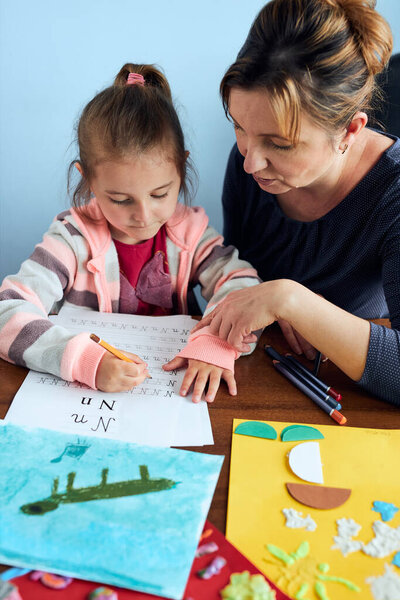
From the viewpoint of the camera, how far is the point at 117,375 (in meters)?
0.71

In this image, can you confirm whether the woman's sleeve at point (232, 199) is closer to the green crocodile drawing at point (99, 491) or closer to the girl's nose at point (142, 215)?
the girl's nose at point (142, 215)

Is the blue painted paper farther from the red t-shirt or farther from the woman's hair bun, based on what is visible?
the woman's hair bun

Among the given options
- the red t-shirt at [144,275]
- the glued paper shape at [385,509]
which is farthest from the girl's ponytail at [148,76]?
the glued paper shape at [385,509]

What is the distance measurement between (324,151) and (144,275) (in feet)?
1.37

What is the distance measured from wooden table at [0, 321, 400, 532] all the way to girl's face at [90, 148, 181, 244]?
30 centimetres

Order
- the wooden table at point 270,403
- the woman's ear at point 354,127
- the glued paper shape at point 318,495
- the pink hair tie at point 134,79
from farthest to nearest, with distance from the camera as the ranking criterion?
the pink hair tie at point 134,79
the woman's ear at point 354,127
the wooden table at point 270,403
the glued paper shape at point 318,495

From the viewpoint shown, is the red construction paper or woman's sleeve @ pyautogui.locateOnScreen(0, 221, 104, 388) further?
woman's sleeve @ pyautogui.locateOnScreen(0, 221, 104, 388)

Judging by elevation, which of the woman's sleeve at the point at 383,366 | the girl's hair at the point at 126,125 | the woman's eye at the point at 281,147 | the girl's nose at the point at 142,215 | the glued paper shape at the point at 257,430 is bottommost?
the glued paper shape at the point at 257,430

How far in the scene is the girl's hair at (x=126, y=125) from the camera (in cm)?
85

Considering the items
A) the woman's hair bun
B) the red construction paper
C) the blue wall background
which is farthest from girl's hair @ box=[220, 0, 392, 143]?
the blue wall background

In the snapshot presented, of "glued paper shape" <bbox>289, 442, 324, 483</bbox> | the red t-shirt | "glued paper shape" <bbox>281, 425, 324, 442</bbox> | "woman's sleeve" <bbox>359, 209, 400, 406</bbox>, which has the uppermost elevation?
"woman's sleeve" <bbox>359, 209, 400, 406</bbox>

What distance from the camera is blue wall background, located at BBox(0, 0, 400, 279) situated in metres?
1.55

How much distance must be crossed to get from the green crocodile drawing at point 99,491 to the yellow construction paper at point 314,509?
0.26ft

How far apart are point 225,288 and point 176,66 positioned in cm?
100
